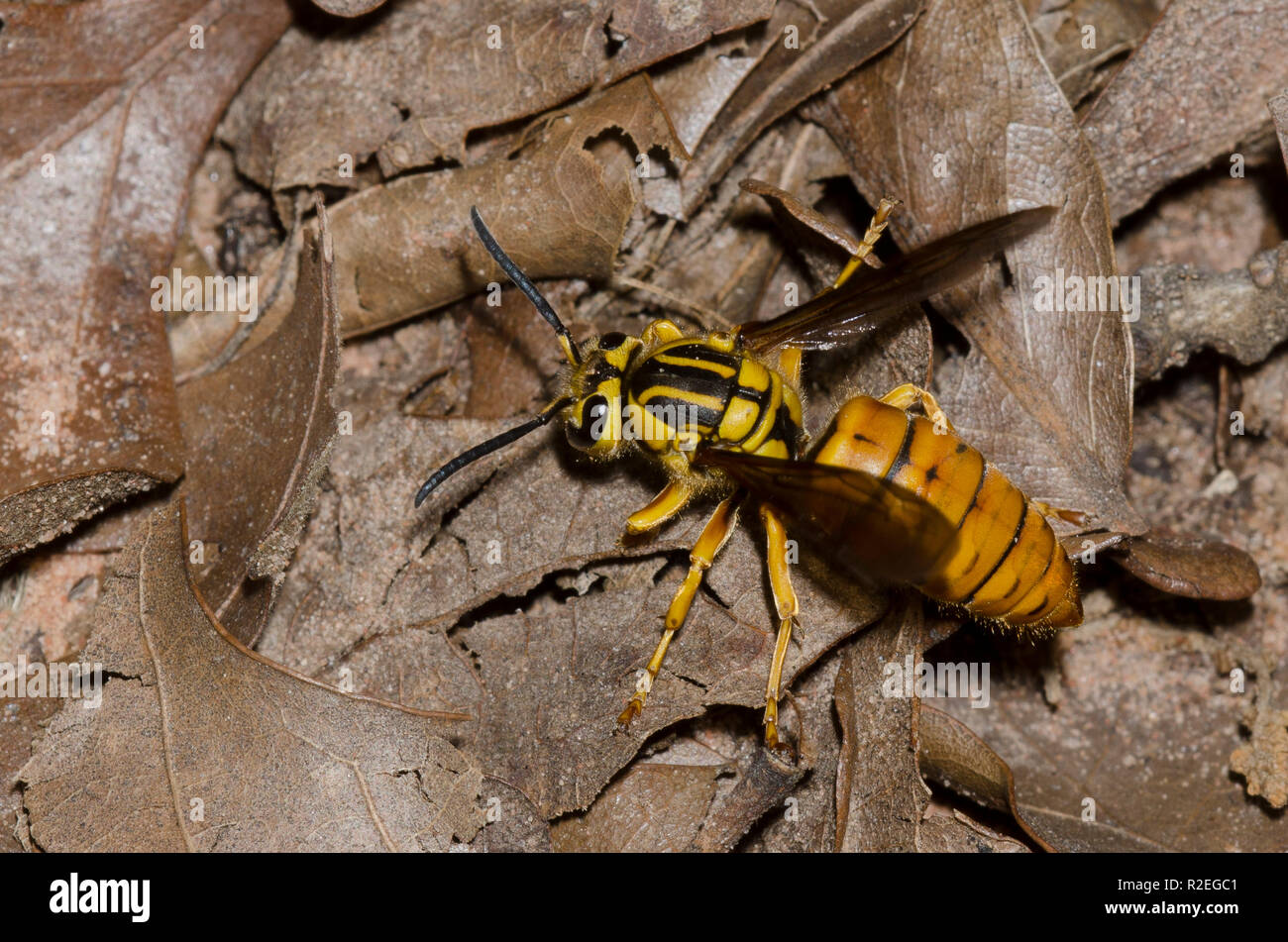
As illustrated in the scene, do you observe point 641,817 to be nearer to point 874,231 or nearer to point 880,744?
point 880,744

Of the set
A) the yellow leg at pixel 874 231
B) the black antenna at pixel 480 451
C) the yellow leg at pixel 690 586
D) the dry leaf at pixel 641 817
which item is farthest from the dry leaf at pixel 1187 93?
the dry leaf at pixel 641 817

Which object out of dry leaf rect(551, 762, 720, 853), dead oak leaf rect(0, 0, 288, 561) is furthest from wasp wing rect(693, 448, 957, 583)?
dead oak leaf rect(0, 0, 288, 561)

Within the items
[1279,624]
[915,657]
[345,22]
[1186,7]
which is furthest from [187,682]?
[1186,7]

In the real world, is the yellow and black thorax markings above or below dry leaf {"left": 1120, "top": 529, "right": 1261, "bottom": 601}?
above

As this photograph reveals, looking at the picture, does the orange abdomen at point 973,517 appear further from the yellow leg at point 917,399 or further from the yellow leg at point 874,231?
the yellow leg at point 874,231

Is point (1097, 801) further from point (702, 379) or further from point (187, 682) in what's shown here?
point (187, 682)

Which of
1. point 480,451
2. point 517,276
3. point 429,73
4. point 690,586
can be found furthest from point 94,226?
point 690,586

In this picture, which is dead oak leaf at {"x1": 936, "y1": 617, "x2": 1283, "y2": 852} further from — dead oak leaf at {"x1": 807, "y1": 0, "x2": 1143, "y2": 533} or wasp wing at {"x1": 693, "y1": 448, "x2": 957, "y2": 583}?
wasp wing at {"x1": 693, "y1": 448, "x2": 957, "y2": 583}
